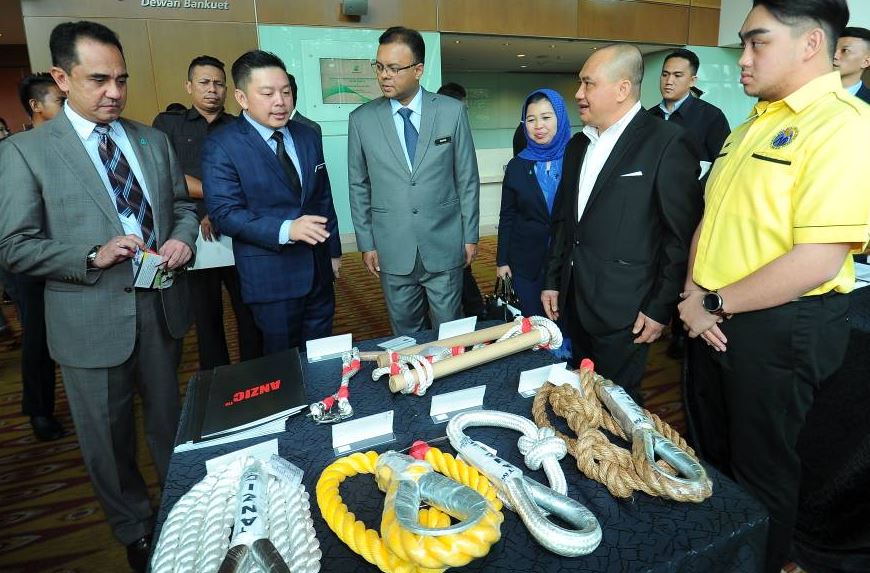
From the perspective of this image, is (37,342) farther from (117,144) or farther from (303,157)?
(303,157)

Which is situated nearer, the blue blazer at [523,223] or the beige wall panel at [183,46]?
the blue blazer at [523,223]

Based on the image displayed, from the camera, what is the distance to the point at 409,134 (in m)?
2.33

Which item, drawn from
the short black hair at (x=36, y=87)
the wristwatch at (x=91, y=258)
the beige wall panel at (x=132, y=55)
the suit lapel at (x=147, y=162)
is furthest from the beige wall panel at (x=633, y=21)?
the wristwatch at (x=91, y=258)

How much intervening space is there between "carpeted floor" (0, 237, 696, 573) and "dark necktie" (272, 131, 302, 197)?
1395 mm

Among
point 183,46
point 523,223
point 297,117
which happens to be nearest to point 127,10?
point 183,46

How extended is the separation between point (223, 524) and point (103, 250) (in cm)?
109

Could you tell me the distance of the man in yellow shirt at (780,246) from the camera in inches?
44.9

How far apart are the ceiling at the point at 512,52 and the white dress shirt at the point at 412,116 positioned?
5698 millimetres

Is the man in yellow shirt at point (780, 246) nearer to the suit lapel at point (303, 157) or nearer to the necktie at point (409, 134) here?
the necktie at point (409, 134)

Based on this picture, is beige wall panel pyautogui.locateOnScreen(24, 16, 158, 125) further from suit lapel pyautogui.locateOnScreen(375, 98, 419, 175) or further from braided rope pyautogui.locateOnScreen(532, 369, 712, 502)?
braided rope pyautogui.locateOnScreen(532, 369, 712, 502)

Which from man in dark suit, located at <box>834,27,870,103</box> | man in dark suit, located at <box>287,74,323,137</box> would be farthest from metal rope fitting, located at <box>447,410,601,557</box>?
man in dark suit, located at <box>834,27,870,103</box>

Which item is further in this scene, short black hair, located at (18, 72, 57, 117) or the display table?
short black hair, located at (18, 72, 57, 117)

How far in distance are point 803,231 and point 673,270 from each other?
45cm

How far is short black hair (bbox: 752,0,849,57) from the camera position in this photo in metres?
1.19
